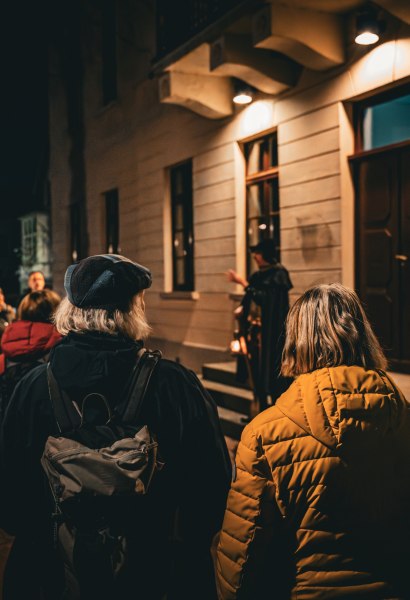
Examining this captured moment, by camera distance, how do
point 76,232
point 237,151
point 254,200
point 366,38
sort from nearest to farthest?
point 366,38 < point 254,200 < point 237,151 < point 76,232

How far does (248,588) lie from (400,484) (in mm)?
565

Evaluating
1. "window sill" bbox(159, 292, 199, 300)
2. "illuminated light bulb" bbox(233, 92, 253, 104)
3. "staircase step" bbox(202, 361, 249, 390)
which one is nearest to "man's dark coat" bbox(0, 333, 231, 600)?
"staircase step" bbox(202, 361, 249, 390)

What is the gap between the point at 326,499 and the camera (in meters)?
1.88

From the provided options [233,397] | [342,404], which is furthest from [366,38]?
[342,404]

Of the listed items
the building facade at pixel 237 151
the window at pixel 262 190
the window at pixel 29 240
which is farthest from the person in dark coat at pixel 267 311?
the window at pixel 29 240

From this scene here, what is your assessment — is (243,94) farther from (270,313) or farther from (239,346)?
(239,346)

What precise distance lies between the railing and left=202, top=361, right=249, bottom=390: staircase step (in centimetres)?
482

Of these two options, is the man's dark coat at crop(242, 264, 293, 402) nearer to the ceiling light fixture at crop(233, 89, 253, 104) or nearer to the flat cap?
the ceiling light fixture at crop(233, 89, 253, 104)

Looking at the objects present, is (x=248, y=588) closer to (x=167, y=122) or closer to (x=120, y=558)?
(x=120, y=558)

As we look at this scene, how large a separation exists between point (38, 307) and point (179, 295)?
6.78 metres

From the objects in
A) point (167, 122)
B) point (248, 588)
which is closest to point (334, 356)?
point (248, 588)

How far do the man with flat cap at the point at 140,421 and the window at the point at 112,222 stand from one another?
12.3 m

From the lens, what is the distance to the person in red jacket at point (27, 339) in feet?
15.0

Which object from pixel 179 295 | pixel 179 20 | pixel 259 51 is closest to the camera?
pixel 259 51
